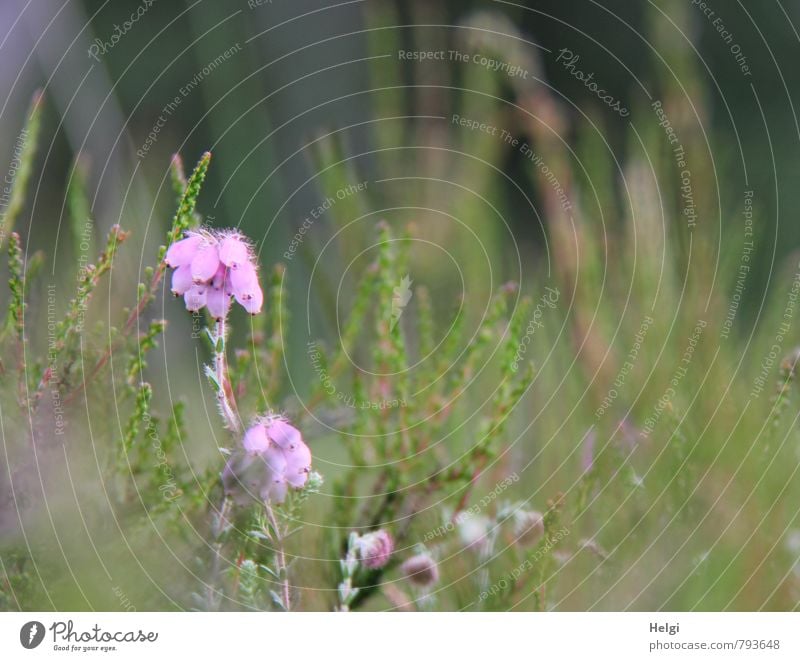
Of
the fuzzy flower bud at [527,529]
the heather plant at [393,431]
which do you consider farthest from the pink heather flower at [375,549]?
the fuzzy flower bud at [527,529]

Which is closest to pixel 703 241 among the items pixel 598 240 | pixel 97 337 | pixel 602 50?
pixel 598 240

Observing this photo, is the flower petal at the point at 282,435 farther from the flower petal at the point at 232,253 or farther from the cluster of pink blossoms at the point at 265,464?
the flower petal at the point at 232,253

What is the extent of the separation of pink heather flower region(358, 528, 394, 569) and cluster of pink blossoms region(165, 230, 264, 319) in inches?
7.4

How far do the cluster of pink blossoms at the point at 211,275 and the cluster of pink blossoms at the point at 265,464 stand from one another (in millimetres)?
84

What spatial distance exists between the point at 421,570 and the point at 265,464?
6.5 inches

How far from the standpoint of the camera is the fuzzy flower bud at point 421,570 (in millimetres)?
719

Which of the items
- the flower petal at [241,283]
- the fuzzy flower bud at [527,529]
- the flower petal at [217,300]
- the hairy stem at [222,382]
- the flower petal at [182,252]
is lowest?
the fuzzy flower bud at [527,529]

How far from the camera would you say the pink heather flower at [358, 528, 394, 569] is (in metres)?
0.68

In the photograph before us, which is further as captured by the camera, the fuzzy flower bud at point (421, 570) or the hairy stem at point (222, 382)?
the fuzzy flower bud at point (421, 570)

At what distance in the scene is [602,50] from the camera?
1.59m

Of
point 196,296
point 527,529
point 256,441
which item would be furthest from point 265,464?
point 527,529

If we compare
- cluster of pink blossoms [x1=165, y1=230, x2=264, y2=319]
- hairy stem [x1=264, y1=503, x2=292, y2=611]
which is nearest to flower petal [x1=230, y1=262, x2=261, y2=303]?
cluster of pink blossoms [x1=165, y1=230, x2=264, y2=319]

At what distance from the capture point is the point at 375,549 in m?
0.69

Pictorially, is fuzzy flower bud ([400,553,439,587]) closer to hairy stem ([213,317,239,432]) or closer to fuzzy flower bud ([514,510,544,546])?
fuzzy flower bud ([514,510,544,546])
